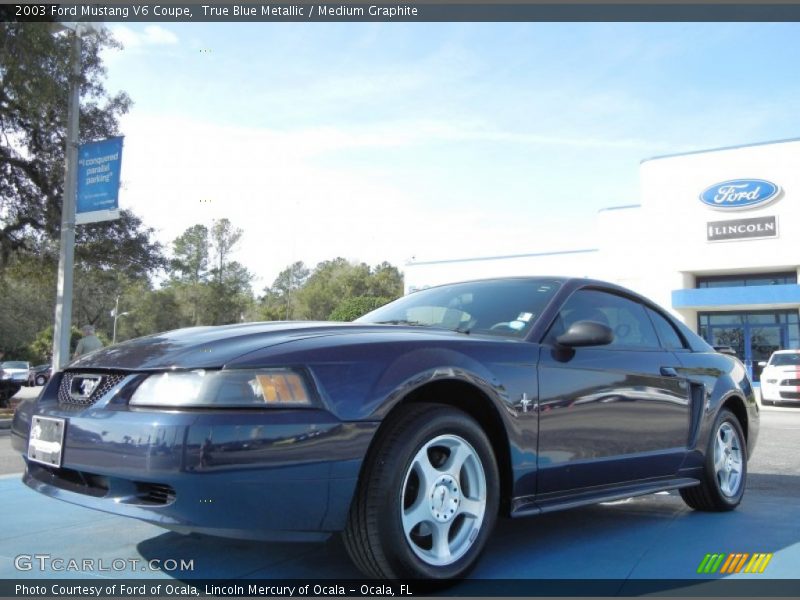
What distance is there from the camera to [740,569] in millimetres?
3438

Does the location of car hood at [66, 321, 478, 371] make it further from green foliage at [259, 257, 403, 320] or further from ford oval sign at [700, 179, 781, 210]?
green foliage at [259, 257, 403, 320]

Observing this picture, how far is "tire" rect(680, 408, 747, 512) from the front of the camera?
4.63 metres

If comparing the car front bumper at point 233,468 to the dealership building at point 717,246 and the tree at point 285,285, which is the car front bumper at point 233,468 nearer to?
the dealership building at point 717,246

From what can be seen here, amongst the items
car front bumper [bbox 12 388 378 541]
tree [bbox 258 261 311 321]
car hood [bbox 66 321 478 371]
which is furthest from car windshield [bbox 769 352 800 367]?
tree [bbox 258 261 311 321]

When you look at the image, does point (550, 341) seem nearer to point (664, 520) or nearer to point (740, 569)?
point (740, 569)

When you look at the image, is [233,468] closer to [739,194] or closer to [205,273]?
[739,194]

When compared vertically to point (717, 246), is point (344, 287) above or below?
above

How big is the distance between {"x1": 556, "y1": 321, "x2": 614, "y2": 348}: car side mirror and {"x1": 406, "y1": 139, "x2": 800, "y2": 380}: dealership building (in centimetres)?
2522

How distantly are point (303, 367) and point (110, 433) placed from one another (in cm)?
76

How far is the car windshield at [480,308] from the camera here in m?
3.90

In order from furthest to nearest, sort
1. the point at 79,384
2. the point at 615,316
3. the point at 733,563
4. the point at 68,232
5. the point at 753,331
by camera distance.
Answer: the point at 753,331
the point at 68,232
the point at 615,316
the point at 733,563
the point at 79,384

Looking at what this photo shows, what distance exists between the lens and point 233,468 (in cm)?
259

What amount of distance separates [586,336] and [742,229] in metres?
29.1

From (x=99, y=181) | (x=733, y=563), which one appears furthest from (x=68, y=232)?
(x=733, y=563)
